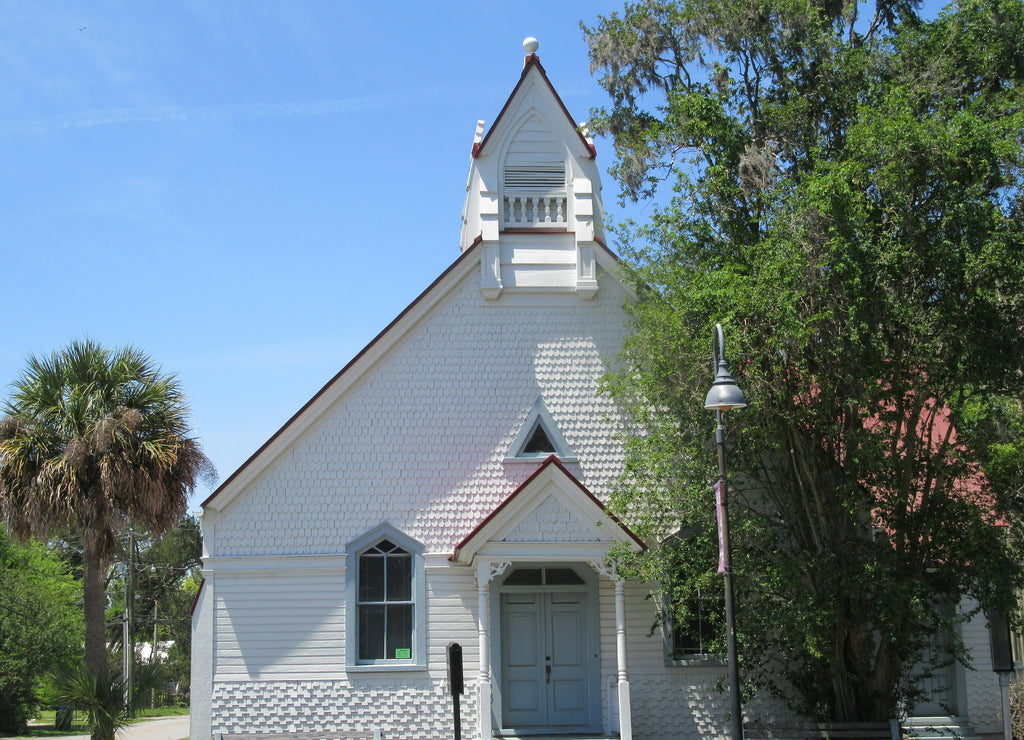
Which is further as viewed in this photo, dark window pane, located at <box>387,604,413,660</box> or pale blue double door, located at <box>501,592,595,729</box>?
pale blue double door, located at <box>501,592,595,729</box>

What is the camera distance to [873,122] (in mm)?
14406

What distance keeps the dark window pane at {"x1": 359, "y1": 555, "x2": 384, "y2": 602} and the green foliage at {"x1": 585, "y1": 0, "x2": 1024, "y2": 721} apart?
4550mm

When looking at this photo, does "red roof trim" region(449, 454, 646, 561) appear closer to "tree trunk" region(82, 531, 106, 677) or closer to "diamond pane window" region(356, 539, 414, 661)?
"diamond pane window" region(356, 539, 414, 661)

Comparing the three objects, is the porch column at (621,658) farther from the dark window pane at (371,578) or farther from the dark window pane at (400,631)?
the dark window pane at (371,578)

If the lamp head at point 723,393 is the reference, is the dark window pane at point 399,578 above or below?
below

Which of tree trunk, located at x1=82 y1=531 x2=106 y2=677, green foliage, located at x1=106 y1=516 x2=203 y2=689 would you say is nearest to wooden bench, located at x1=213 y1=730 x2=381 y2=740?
tree trunk, located at x1=82 y1=531 x2=106 y2=677

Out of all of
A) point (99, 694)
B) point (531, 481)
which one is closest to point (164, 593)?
point (99, 694)

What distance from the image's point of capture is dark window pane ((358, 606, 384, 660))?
17703 mm

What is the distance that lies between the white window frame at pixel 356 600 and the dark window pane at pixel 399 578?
139 mm

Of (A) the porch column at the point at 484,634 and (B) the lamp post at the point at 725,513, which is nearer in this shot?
(B) the lamp post at the point at 725,513

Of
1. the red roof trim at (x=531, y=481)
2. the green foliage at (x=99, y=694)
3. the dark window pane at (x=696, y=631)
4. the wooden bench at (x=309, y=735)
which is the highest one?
the red roof trim at (x=531, y=481)

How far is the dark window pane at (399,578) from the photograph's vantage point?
18.0 meters

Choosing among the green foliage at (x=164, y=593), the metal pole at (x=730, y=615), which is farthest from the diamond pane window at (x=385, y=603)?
the green foliage at (x=164, y=593)

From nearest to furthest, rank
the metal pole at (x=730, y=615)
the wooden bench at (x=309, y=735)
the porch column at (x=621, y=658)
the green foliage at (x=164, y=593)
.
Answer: the metal pole at (x=730, y=615) → the porch column at (x=621, y=658) → the wooden bench at (x=309, y=735) → the green foliage at (x=164, y=593)
